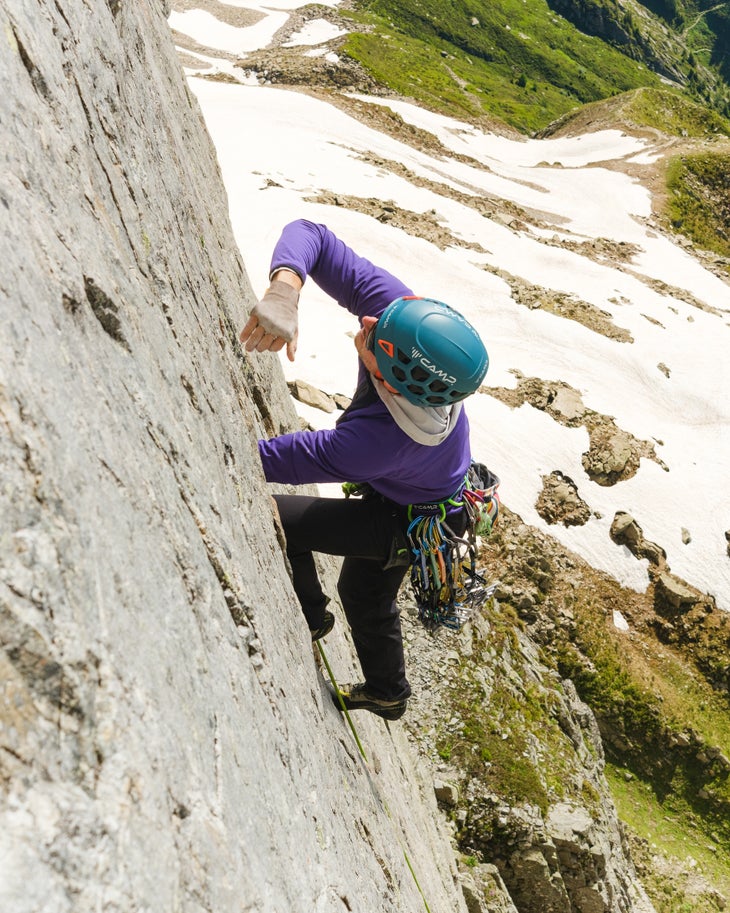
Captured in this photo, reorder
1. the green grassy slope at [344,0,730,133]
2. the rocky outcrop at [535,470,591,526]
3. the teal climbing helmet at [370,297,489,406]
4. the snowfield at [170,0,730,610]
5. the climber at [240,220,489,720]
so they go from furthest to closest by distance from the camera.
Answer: the green grassy slope at [344,0,730,133], the snowfield at [170,0,730,610], the rocky outcrop at [535,470,591,526], the climber at [240,220,489,720], the teal climbing helmet at [370,297,489,406]

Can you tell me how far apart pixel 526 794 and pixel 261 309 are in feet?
35.1

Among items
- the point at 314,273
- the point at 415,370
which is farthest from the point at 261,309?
the point at 314,273

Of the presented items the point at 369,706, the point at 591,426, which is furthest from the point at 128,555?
the point at 591,426

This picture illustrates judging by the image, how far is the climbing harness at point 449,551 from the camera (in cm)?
580

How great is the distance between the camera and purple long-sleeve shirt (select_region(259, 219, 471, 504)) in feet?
15.9

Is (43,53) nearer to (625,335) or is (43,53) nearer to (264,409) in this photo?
(264,409)

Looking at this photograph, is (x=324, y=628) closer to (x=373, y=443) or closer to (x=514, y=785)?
(x=373, y=443)

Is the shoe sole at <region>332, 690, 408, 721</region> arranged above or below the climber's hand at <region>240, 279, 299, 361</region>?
below

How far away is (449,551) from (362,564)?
816 millimetres

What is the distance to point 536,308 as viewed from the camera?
89.9 feet

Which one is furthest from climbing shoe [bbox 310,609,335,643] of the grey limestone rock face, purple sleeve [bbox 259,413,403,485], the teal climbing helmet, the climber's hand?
the climber's hand

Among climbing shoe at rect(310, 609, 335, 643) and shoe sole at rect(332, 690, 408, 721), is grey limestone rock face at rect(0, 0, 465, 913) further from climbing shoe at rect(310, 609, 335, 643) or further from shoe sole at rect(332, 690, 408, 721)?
shoe sole at rect(332, 690, 408, 721)

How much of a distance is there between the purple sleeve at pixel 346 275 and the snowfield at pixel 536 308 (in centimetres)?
735

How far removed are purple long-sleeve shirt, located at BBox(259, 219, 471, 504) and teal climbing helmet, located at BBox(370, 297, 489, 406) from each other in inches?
16.6
